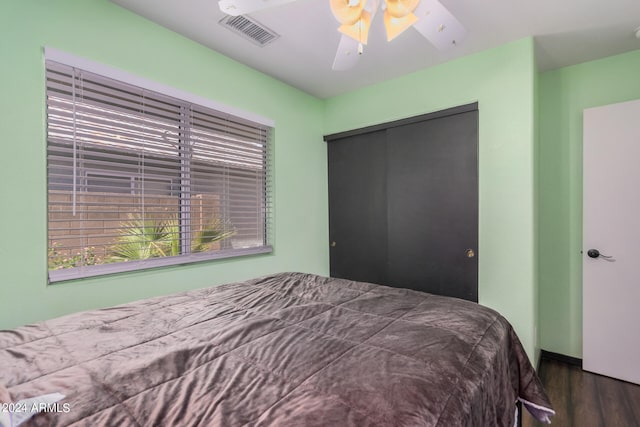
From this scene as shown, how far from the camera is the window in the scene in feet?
5.33

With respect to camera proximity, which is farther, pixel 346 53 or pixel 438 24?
pixel 346 53

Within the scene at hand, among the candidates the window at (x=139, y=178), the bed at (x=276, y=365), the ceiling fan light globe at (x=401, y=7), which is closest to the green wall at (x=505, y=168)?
the bed at (x=276, y=365)

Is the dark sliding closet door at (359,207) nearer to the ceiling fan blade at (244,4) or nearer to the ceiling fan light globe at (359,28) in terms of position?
the ceiling fan light globe at (359,28)

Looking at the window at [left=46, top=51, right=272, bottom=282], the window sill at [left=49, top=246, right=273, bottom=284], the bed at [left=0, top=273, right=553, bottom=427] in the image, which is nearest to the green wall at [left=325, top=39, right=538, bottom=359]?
the bed at [left=0, top=273, right=553, bottom=427]

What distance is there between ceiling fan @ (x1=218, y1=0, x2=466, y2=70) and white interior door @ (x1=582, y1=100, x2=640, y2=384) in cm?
163

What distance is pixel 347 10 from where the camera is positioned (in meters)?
1.38

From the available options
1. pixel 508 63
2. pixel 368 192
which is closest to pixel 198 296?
pixel 368 192

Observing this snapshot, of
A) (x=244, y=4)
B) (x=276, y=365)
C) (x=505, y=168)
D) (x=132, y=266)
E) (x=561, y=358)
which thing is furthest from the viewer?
(x=561, y=358)

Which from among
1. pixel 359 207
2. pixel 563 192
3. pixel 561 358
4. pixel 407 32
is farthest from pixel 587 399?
pixel 407 32

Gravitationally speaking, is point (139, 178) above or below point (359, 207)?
above

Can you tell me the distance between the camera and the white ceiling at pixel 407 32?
1.80 metres

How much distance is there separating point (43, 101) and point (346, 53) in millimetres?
1679

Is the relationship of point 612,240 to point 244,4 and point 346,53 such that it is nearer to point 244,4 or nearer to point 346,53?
point 346,53

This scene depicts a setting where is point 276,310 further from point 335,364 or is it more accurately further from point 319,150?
point 319,150
